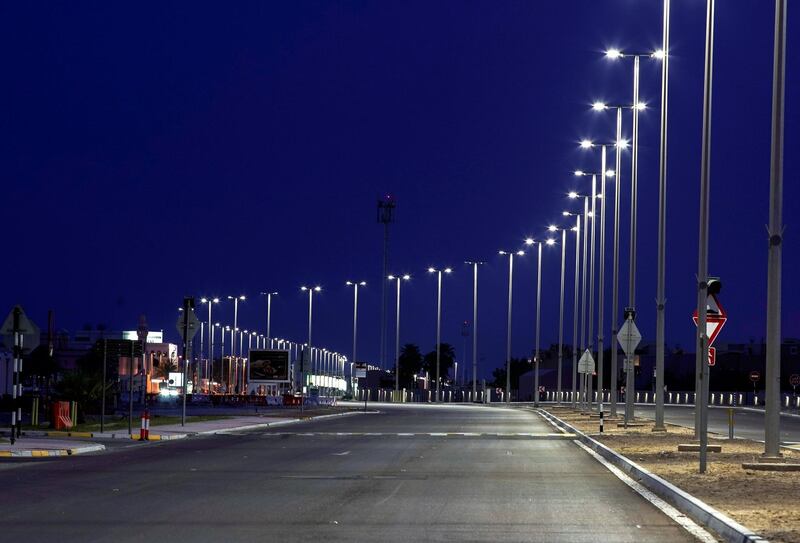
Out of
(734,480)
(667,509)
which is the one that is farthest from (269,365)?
(667,509)

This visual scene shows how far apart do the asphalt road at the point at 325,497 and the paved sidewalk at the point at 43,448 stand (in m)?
0.85

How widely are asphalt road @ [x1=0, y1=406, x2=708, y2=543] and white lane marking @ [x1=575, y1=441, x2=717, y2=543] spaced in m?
0.16

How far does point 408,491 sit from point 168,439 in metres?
18.5

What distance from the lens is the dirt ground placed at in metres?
14.3

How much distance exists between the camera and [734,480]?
20.3 meters

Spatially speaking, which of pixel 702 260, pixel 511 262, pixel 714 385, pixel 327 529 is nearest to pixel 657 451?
pixel 702 260

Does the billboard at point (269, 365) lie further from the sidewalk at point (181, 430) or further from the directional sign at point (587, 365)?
the directional sign at point (587, 365)

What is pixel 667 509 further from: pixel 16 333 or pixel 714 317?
pixel 16 333

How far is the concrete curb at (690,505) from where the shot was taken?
43.1 feet

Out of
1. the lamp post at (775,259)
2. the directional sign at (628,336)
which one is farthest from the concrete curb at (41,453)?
the directional sign at (628,336)

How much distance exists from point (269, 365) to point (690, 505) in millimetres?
77968

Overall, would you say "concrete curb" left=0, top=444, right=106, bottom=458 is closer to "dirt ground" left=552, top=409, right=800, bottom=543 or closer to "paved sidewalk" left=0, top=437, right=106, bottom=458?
"paved sidewalk" left=0, top=437, right=106, bottom=458

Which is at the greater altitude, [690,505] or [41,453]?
[690,505]

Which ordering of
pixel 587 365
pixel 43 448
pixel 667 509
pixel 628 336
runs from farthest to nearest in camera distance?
pixel 587 365, pixel 628 336, pixel 43 448, pixel 667 509
